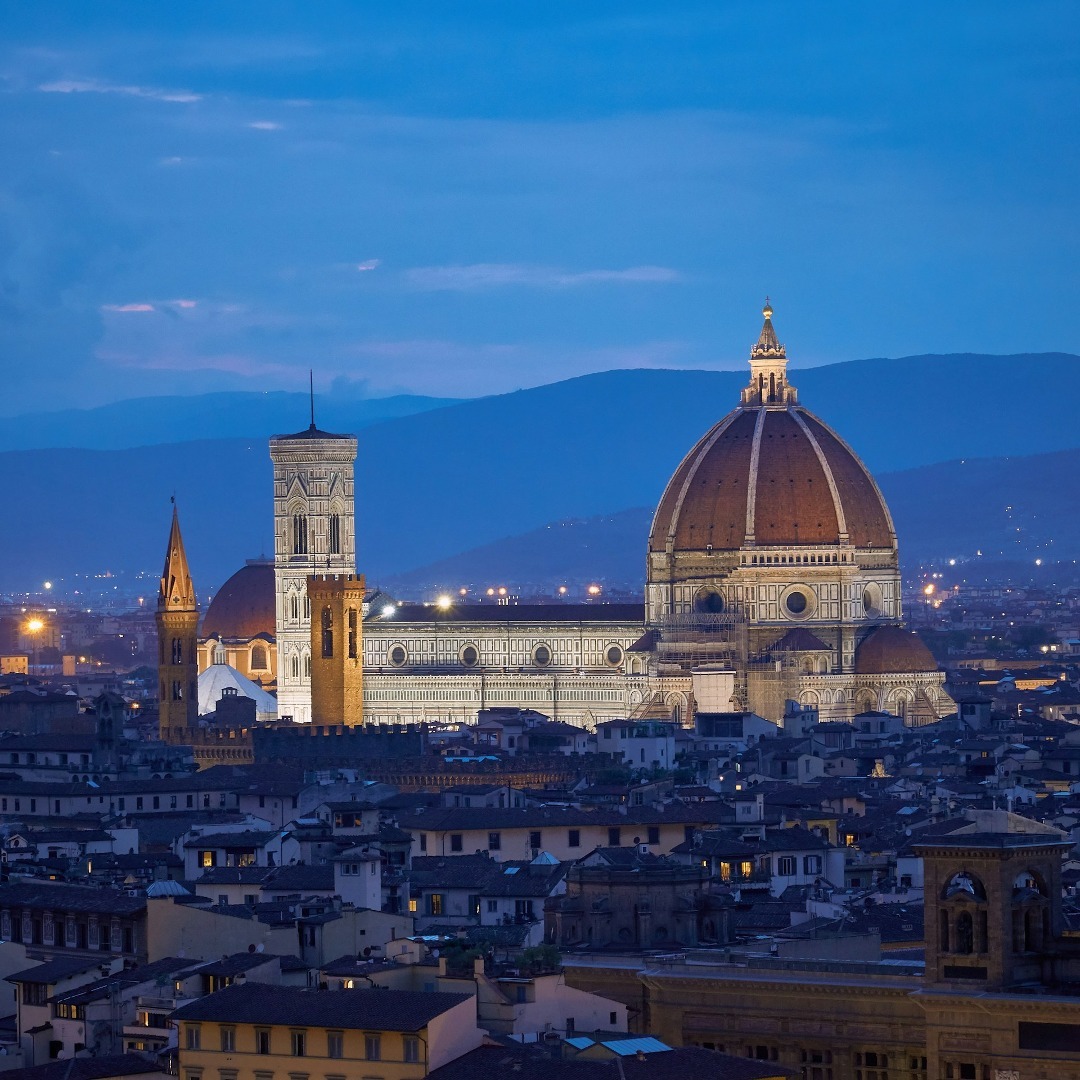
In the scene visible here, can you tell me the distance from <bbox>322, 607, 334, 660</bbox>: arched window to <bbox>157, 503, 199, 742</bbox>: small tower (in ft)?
15.3

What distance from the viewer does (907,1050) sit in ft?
161

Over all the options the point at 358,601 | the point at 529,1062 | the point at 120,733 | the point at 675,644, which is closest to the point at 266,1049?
the point at 529,1062

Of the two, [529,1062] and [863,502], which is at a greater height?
[863,502]

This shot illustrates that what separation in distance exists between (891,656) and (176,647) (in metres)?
28.0

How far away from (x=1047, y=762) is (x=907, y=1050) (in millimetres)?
56993

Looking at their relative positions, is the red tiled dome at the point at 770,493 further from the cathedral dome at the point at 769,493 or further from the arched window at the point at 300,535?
the arched window at the point at 300,535

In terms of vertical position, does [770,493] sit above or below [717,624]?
above

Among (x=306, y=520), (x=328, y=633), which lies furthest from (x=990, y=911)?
(x=306, y=520)

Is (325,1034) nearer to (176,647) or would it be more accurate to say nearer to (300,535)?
(176,647)

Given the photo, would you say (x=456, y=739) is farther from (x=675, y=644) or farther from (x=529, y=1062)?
(x=529, y=1062)

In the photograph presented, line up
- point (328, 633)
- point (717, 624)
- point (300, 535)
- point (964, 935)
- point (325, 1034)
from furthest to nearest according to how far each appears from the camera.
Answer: point (300, 535)
point (717, 624)
point (328, 633)
point (325, 1034)
point (964, 935)

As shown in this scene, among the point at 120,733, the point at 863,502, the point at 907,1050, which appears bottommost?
the point at 907,1050

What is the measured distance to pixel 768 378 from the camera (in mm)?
171875

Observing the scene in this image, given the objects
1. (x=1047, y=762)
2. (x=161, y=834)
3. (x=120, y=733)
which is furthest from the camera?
(x=120, y=733)
